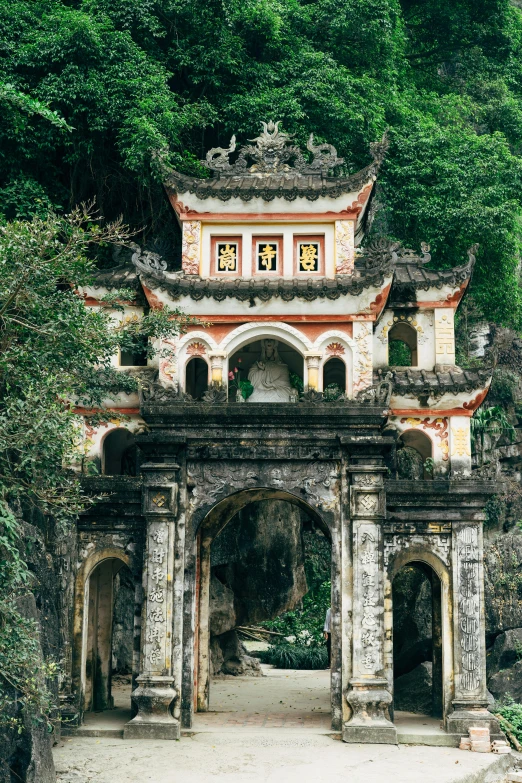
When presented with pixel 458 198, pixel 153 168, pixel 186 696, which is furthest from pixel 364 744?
pixel 458 198

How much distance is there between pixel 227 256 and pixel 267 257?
74cm

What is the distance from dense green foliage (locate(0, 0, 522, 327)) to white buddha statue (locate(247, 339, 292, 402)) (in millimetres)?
5826

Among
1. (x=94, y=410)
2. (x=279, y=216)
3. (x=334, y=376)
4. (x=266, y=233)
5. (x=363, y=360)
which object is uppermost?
(x=279, y=216)

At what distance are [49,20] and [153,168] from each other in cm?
471

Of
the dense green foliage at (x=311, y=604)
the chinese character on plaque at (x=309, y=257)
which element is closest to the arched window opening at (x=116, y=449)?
the chinese character on plaque at (x=309, y=257)

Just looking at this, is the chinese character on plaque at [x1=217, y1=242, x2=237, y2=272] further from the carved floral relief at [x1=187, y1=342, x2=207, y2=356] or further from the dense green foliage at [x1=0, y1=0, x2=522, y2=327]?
the dense green foliage at [x1=0, y1=0, x2=522, y2=327]

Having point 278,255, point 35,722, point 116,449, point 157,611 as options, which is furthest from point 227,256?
point 35,722

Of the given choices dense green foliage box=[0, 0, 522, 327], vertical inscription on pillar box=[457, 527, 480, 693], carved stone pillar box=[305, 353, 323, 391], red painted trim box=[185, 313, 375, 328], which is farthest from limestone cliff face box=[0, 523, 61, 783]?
dense green foliage box=[0, 0, 522, 327]

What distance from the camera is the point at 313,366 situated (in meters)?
16.9

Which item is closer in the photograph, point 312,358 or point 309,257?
point 312,358

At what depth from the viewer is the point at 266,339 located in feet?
58.4

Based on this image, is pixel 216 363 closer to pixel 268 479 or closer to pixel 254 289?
pixel 254 289

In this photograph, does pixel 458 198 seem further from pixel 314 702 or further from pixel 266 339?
pixel 314 702

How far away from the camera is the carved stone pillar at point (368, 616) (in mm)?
15180
